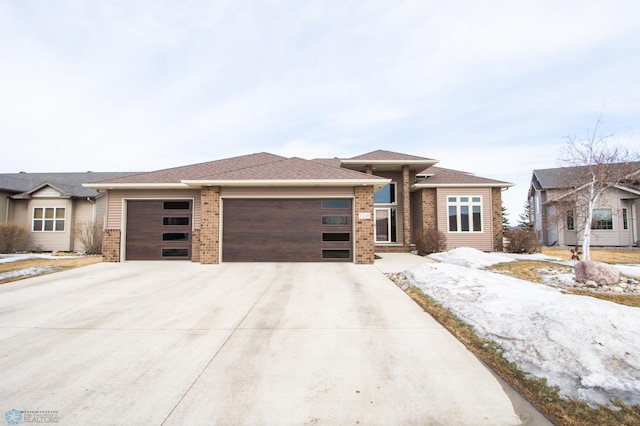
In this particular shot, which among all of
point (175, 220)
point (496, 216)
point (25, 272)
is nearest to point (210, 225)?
point (175, 220)

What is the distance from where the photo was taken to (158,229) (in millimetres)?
11766

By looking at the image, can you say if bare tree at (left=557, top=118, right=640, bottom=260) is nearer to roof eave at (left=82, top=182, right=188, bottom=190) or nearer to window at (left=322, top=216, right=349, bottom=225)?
window at (left=322, top=216, right=349, bottom=225)

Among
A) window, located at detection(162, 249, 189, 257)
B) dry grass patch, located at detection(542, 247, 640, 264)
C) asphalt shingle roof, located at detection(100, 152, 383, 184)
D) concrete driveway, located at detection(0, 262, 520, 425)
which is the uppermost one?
asphalt shingle roof, located at detection(100, 152, 383, 184)

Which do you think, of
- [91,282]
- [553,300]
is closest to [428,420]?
[553,300]

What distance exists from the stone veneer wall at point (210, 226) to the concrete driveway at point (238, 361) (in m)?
4.27

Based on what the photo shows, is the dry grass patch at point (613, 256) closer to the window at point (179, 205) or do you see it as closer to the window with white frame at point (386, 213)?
the window with white frame at point (386, 213)

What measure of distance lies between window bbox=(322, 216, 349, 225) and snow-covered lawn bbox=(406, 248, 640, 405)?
597cm

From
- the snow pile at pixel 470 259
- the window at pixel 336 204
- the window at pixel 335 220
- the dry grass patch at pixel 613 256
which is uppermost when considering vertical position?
the window at pixel 336 204

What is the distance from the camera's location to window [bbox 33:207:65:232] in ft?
56.2

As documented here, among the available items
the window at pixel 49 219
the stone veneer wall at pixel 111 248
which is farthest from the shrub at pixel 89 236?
the stone veneer wall at pixel 111 248

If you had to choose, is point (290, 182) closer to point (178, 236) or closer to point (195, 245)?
point (195, 245)

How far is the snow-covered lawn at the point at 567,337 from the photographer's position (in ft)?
8.85

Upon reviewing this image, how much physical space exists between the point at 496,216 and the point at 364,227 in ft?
28.9

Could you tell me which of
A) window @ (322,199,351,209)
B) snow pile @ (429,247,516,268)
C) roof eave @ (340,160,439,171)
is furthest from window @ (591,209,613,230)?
window @ (322,199,351,209)
